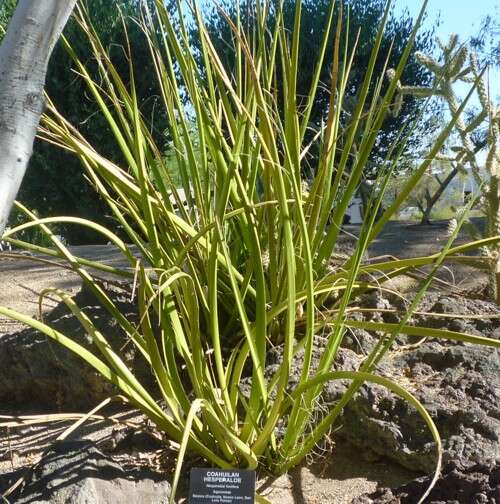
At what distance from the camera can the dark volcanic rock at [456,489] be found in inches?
66.2

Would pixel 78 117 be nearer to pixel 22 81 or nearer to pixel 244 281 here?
pixel 244 281

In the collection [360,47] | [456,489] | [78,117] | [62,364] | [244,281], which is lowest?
[62,364]

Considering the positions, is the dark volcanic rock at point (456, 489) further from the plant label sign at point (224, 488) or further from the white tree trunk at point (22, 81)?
the white tree trunk at point (22, 81)

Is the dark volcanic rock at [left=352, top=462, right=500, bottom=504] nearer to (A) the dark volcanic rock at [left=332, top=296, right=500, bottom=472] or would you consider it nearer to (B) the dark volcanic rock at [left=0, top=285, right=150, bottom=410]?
(A) the dark volcanic rock at [left=332, top=296, right=500, bottom=472]

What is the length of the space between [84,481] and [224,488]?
349mm

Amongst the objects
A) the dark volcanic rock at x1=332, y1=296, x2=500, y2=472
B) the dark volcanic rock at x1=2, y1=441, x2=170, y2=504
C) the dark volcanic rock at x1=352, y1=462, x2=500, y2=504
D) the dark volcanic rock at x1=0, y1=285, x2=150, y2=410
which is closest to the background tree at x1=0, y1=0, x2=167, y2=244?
the dark volcanic rock at x1=0, y1=285, x2=150, y2=410

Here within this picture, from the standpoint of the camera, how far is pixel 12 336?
2.74 meters

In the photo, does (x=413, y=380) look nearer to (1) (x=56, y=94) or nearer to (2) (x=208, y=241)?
(2) (x=208, y=241)

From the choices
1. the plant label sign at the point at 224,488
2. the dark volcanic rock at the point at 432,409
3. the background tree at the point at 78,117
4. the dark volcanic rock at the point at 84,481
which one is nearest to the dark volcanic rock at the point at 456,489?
A: the dark volcanic rock at the point at 432,409

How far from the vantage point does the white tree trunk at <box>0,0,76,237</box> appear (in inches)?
51.1

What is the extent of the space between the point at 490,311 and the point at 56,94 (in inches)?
309

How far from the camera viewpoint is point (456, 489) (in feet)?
5.68

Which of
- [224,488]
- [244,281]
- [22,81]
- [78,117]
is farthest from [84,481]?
[78,117]

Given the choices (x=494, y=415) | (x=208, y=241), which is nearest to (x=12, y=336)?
(x=208, y=241)
